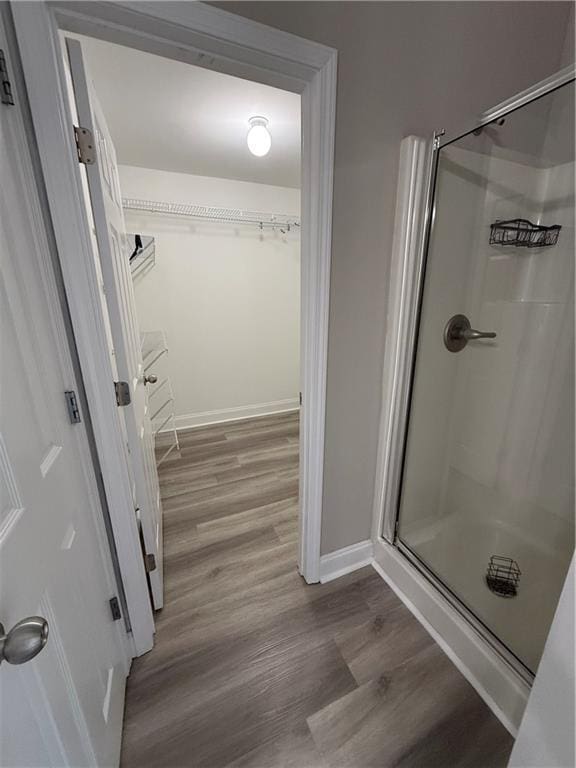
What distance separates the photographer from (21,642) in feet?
1.36

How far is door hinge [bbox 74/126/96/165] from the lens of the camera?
0.86 meters

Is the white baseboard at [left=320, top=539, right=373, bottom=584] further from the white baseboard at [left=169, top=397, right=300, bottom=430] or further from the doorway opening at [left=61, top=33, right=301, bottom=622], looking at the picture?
the white baseboard at [left=169, top=397, right=300, bottom=430]

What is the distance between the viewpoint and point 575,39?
1.31 m

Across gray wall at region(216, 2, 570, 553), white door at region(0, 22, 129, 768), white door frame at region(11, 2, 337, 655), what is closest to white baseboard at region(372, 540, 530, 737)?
gray wall at region(216, 2, 570, 553)

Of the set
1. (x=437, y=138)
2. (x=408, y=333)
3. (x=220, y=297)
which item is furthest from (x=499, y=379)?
(x=220, y=297)

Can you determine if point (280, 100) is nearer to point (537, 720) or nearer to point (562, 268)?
point (562, 268)

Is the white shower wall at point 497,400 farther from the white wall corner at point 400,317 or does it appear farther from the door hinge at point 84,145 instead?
the door hinge at point 84,145

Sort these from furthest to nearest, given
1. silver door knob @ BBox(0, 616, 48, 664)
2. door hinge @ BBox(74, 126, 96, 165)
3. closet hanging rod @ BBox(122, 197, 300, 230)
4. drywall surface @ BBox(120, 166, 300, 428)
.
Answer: drywall surface @ BBox(120, 166, 300, 428) → closet hanging rod @ BBox(122, 197, 300, 230) → door hinge @ BBox(74, 126, 96, 165) → silver door knob @ BBox(0, 616, 48, 664)

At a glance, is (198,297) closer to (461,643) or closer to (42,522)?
(42,522)

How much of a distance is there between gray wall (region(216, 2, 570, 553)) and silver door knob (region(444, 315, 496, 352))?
42 centimetres

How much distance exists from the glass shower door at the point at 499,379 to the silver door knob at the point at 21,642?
4.82 feet

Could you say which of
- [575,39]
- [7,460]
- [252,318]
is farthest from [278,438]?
[575,39]

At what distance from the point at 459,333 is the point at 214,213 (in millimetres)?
2320

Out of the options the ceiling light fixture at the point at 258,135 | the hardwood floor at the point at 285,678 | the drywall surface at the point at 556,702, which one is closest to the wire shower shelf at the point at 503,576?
the hardwood floor at the point at 285,678
